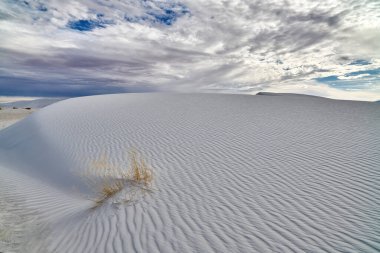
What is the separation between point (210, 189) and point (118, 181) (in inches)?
81.6

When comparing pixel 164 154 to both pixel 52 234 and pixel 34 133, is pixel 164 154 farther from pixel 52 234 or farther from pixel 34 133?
pixel 34 133

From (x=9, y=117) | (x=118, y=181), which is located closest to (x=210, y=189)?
(x=118, y=181)

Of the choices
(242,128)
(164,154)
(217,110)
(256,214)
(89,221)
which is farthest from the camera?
(217,110)

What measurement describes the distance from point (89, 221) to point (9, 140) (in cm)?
1122

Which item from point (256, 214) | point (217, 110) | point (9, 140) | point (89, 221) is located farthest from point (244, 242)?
point (9, 140)

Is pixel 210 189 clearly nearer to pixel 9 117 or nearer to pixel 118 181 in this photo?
pixel 118 181

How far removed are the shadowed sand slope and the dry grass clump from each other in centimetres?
11

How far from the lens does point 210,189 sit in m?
4.76

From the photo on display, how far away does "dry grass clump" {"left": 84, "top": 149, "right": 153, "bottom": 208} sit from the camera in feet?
15.7

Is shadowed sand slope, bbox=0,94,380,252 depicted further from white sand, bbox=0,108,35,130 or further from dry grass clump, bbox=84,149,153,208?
white sand, bbox=0,108,35,130

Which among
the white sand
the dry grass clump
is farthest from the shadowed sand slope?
the white sand

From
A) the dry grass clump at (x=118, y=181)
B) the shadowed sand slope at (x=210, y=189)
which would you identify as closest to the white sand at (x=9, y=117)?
the shadowed sand slope at (x=210, y=189)

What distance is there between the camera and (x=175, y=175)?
5.57 meters

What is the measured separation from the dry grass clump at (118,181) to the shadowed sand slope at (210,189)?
0.11 m
